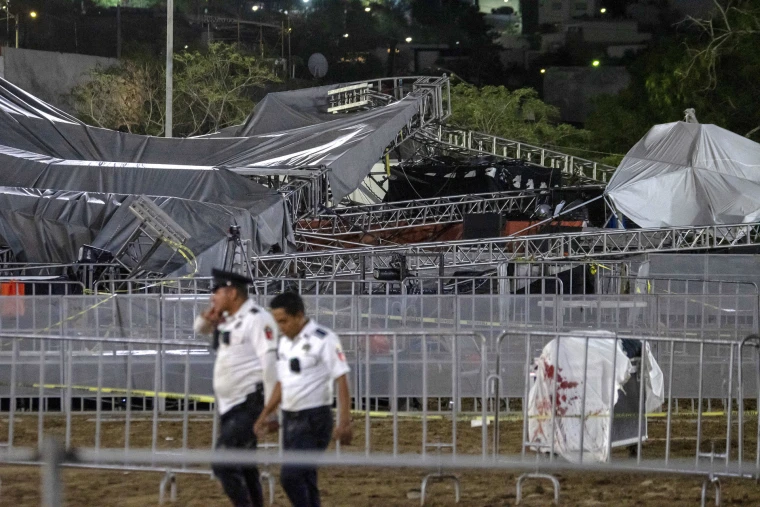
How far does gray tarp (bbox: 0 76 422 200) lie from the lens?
70.9 ft

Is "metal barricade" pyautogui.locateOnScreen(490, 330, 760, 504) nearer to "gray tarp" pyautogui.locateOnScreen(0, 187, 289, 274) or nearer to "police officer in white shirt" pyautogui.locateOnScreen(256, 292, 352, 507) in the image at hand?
"police officer in white shirt" pyautogui.locateOnScreen(256, 292, 352, 507)

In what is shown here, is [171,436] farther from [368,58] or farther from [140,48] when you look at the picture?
[368,58]

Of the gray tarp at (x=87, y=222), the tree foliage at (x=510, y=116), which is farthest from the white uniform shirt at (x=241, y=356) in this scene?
the tree foliage at (x=510, y=116)

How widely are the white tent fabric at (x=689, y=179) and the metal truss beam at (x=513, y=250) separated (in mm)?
890

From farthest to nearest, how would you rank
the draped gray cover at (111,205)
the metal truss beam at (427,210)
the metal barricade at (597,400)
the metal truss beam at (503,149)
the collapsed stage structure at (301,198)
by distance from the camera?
the metal truss beam at (503,149) → the metal truss beam at (427,210) → the collapsed stage structure at (301,198) → the draped gray cover at (111,205) → the metal barricade at (597,400)

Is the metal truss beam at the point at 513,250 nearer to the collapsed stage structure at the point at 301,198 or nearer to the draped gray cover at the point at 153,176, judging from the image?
the collapsed stage structure at the point at 301,198

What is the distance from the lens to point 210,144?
77.6 ft

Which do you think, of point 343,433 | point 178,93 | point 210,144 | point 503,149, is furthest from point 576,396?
point 178,93

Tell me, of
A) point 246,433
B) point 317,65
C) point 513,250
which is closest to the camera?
point 246,433

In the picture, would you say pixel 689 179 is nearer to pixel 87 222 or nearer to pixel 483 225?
pixel 483 225

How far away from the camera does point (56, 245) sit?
18.4 metres

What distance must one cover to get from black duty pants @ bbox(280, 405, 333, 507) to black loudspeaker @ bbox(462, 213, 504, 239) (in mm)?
17766

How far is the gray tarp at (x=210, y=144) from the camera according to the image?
21609 millimetres

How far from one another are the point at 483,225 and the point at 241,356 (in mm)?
17940
